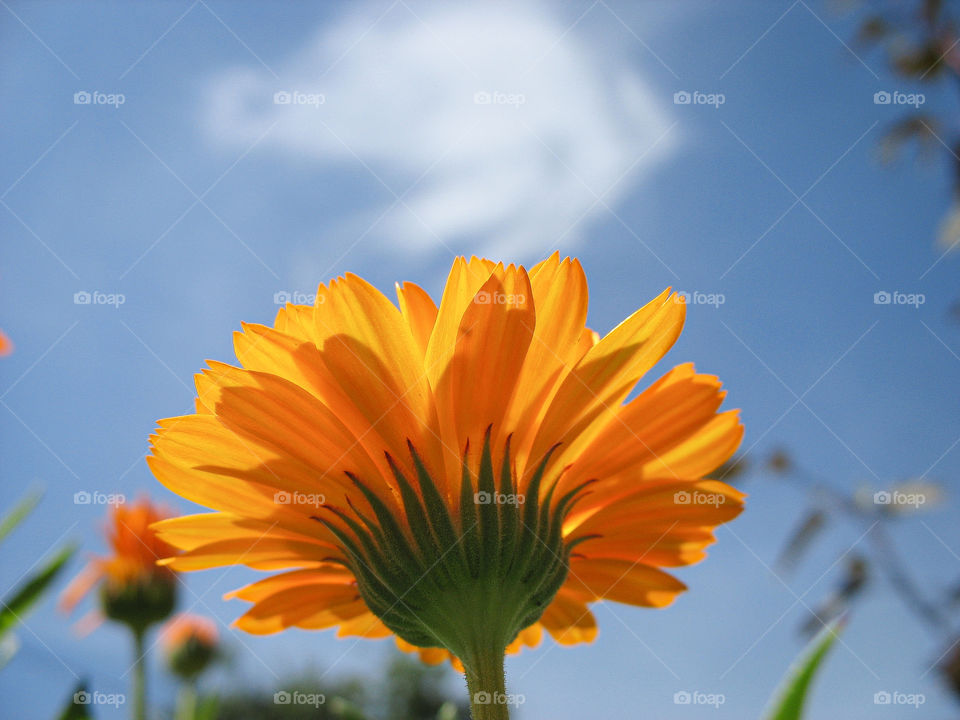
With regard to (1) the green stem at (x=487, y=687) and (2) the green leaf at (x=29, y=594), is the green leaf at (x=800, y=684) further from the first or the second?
(2) the green leaf at (x=29, y=594)

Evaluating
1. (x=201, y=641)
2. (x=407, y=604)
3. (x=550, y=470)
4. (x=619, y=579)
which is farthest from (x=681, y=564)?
(x=201, y=641)

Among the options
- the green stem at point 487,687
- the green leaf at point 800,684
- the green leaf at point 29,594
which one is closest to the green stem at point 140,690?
the green leaf at point 29,594

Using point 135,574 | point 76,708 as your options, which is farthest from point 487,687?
point 135,574

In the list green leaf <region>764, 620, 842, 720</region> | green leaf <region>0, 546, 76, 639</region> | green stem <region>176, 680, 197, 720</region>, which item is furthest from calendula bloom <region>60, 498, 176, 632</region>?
green leaf <region>764, 620, 842, 720</region>

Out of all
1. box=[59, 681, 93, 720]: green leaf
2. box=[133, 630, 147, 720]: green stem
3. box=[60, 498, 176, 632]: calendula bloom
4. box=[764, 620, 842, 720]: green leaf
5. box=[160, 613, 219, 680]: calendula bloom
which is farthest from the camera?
box=[160, 613, 219, 680]: calendula bloom

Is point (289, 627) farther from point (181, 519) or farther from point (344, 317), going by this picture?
point (344, 317)

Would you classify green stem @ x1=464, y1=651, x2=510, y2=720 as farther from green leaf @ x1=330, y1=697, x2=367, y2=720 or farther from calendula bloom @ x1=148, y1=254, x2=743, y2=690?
green leaf @ x1=330, y1=697, x2=367, y2=720

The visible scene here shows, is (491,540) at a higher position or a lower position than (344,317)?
lower
